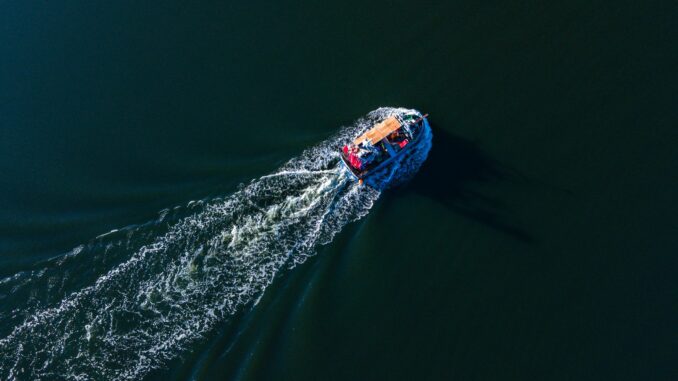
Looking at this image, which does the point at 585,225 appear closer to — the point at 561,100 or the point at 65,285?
the point at 561,100

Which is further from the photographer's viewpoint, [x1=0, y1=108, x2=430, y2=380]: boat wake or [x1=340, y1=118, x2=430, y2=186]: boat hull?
[x1=340, y1=118, x2=430, y2=186]: boat hull

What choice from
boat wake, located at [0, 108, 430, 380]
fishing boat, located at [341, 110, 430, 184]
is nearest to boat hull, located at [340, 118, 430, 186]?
fishing boat, located at [341, 110, 430, 184]

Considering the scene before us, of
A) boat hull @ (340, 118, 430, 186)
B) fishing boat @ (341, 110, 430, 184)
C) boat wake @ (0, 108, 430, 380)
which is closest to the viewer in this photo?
boat wake @ (0, 108, 430, 380)

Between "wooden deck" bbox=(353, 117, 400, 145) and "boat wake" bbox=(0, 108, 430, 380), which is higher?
"wooden deck" bbox=(353, 117, 400, 145)

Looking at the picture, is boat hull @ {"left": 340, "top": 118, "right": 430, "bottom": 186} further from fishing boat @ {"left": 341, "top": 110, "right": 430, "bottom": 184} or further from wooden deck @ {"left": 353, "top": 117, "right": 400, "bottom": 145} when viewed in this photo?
wooden deck @ {"left": 353, "top": 117, "right": 400, "bottom": 145}

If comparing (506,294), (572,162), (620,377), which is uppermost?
(572,162)

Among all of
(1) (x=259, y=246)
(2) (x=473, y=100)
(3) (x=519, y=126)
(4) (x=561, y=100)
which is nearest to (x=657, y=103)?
(4) (x=561, y=100)
